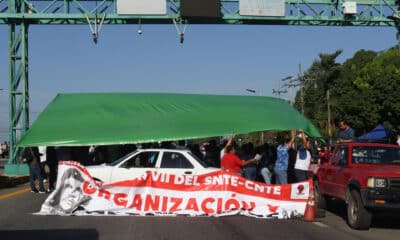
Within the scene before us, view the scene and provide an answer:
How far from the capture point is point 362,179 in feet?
35.3

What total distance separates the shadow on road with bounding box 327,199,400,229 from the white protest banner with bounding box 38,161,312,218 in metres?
1.56

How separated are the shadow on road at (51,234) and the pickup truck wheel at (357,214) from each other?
4.79 m

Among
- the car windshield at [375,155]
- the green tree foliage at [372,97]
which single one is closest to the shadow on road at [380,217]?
the car windshield at [375,155]

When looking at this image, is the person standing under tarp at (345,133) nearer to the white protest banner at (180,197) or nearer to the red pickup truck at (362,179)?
the red pickup truck at (362,179)

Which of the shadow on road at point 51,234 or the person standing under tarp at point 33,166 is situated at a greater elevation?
the shadow on road at point 51,234

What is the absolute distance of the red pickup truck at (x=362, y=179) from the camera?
10430mm

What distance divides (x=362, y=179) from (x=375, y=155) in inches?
67.6

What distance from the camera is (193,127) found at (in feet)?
46.5

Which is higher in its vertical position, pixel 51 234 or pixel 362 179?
pixel 362 179

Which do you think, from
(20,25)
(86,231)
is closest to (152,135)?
(86,231)

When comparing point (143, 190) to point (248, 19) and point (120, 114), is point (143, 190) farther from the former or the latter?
point (248, 19)

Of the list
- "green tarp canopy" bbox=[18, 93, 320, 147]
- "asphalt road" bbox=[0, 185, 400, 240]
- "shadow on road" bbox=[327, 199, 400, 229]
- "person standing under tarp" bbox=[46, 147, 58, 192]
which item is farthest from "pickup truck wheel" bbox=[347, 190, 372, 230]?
"person standing under tarp" bbox=[46, 147, 58, 192]

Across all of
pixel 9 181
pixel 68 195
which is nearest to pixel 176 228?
pixel 68 195

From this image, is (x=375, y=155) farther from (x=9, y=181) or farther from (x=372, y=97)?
(x=372, y=97)
